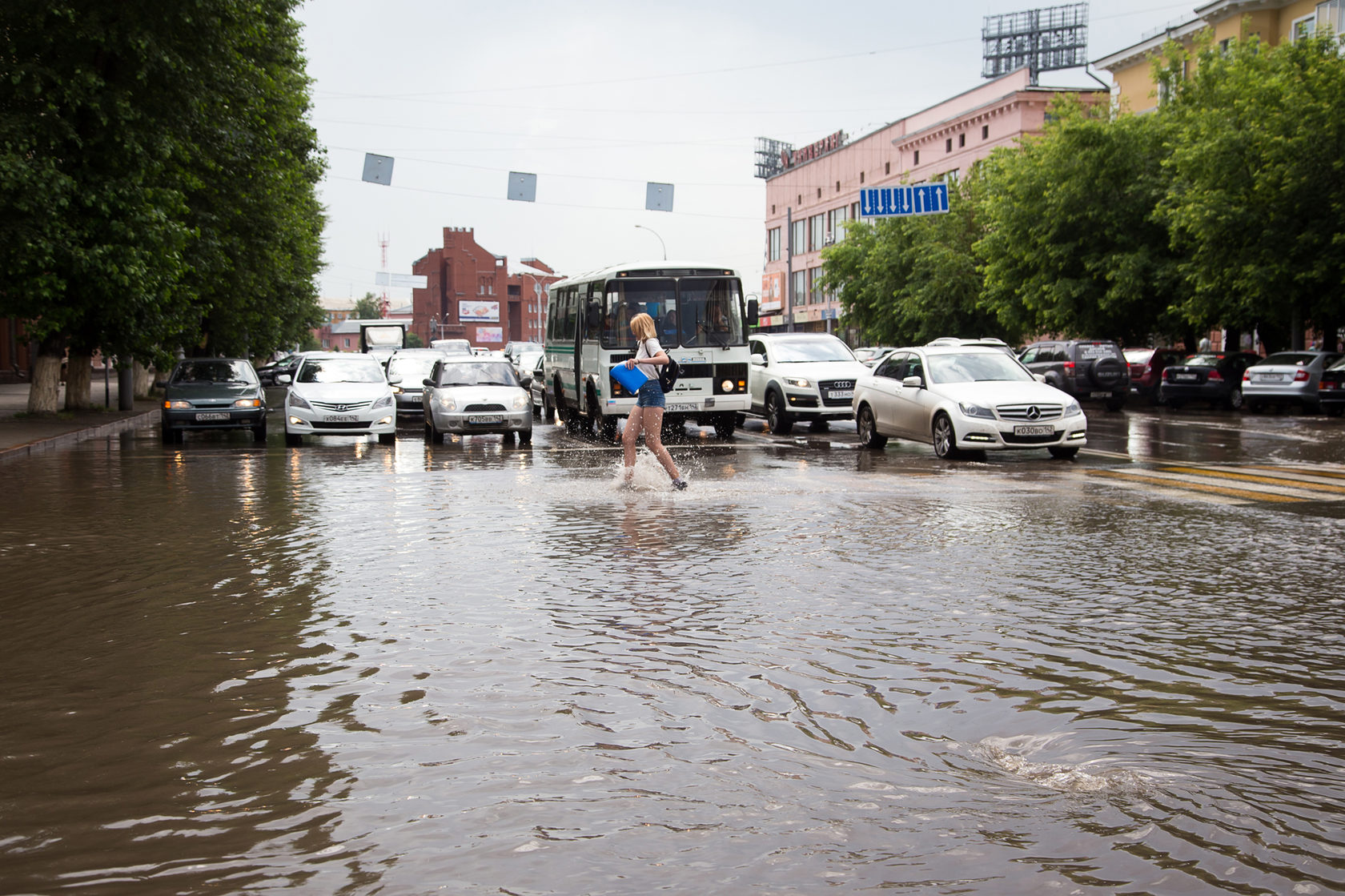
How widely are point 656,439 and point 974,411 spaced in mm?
5552

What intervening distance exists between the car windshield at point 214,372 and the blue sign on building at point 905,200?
27399 mm

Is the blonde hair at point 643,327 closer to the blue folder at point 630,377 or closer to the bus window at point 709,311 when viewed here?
the blue folder at point 630,377

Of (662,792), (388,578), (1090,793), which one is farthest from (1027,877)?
(388,578)

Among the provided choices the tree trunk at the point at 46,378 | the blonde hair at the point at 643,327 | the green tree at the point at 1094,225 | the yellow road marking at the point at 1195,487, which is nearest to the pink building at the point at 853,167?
the green tree at the point at 1094,225

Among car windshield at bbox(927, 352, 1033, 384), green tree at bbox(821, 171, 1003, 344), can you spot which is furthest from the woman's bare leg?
green tree at bbox(821, 171, 1003, 344)

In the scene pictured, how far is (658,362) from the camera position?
49.2 feet

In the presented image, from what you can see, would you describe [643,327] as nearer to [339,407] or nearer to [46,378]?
[339,407]

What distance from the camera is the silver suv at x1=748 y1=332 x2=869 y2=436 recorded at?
25.0 meters

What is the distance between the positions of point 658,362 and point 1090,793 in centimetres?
1094

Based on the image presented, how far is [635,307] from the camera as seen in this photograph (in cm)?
2289

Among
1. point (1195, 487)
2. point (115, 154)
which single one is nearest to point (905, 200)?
point (115, 154)

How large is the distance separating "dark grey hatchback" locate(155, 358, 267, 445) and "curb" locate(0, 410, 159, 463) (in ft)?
5.85

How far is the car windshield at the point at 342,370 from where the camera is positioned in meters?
24.7

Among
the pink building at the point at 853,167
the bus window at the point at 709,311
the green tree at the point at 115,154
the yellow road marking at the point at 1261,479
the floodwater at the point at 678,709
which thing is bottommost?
the floodwater at the point at 678,709
